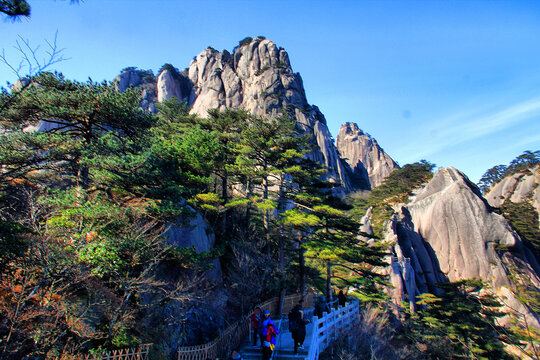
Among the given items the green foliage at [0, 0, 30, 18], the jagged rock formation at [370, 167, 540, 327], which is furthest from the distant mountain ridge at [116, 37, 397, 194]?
the green foliage at [0, 0, 30, 18]

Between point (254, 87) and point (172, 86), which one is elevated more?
point (172, 86)

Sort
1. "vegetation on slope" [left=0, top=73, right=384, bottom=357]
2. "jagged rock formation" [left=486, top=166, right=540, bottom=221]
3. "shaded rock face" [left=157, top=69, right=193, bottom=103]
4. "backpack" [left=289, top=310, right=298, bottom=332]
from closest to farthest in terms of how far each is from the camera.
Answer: "vegetation on slope" [left=0, top=73, right=384, bottom=357] < "backpack" [left=289, top=310, right=298, bottom=332] < "jagged rock formation" [left=486, top=166, right=540, bottom=221] < "shaded rock face" [left=157, top=69, right=193, bottom=103]

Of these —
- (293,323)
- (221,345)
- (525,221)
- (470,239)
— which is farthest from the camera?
(525,221)

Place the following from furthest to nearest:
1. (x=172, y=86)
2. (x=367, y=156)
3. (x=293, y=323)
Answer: (x=367, y=156) → (x=172, y=86) → (x=293, y=323)

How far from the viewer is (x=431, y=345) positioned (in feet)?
60.3

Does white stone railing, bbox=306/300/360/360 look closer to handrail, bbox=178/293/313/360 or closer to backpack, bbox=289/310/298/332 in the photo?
backpack, bbox=289/310/298/332

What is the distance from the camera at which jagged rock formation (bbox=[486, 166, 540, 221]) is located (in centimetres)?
4119

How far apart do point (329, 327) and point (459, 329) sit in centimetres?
1329

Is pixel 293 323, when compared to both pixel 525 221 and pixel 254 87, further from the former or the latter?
pixel 254 87

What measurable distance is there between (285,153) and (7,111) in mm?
11749

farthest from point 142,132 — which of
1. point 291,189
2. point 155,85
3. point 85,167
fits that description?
point 155,85

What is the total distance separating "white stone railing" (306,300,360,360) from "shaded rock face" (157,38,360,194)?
126ft

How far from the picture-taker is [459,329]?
17.7 meters

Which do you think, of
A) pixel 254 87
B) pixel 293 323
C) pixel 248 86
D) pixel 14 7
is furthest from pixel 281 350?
pixel 248 86
